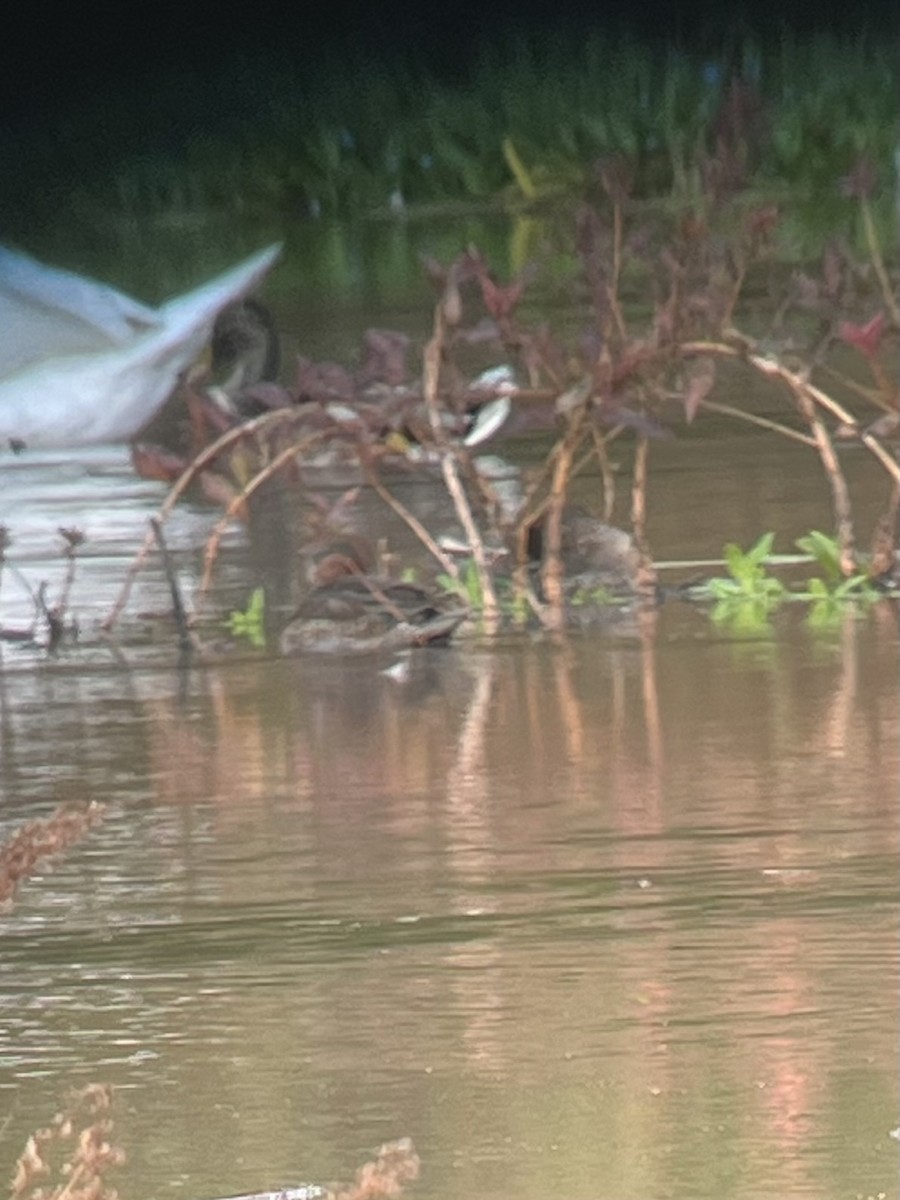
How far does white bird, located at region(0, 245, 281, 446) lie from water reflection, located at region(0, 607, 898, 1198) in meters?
2.47

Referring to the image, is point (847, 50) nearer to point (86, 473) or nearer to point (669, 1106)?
point (86, 473)

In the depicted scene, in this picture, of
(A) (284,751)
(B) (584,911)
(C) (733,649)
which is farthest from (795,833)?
(C) (733,649)

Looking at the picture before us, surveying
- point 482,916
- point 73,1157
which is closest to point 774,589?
point 482,916

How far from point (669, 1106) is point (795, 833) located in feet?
3.88

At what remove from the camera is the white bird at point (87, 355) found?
8.30 meters

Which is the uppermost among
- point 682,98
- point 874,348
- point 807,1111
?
point 682,98

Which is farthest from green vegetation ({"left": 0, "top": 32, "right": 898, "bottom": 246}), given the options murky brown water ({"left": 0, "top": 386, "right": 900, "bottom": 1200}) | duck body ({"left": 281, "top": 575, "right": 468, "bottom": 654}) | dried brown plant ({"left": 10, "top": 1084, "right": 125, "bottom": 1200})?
dried brown plant ({"left": 10, "top": 1084, "right": 125, "bottom": 1200})

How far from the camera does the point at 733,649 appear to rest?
5754 mm

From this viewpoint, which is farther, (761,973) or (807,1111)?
(761,973)

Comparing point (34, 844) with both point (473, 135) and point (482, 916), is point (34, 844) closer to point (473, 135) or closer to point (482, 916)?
point (482, 916)

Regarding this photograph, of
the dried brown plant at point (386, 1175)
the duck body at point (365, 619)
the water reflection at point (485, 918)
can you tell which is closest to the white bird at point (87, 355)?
the duck body at point (365, 619)

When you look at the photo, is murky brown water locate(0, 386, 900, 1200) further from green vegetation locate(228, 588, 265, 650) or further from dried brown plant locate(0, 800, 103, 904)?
dried brown plant locate(0, 800, 103, 904)

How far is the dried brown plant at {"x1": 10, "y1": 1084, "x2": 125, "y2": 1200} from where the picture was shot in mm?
2770

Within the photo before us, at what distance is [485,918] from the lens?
4.09 metres
